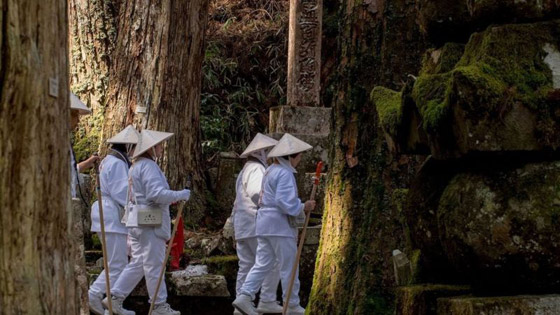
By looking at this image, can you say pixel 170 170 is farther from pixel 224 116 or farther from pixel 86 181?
pixel 224 116

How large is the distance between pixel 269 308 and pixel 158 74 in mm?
4008

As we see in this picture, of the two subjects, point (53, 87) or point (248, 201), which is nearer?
point (53, 87)

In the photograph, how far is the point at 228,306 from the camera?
11.6 metres

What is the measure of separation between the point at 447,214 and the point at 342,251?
8.74 feet

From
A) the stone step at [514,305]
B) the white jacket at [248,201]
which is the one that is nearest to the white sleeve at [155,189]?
the white jacket at [248,201]

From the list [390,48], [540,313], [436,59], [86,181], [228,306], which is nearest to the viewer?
[540,313]

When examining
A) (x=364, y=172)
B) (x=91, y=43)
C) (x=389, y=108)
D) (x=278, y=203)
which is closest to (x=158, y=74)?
(x=91, y=43)

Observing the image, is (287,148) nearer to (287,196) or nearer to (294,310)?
(287,196)

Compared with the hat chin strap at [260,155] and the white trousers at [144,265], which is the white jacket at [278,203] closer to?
the hat chin strap at [260,155]

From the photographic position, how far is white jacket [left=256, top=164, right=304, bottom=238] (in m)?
10.7

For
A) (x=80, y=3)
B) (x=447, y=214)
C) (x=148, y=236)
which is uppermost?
(x=80, y=3)

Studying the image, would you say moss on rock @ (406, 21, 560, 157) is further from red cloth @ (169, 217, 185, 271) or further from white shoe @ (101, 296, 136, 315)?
red cloth @ (169, 217, 185, 271)

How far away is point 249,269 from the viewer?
1142cm

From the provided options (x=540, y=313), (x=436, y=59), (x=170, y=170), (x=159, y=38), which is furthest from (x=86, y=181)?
(x=540, y=313)
